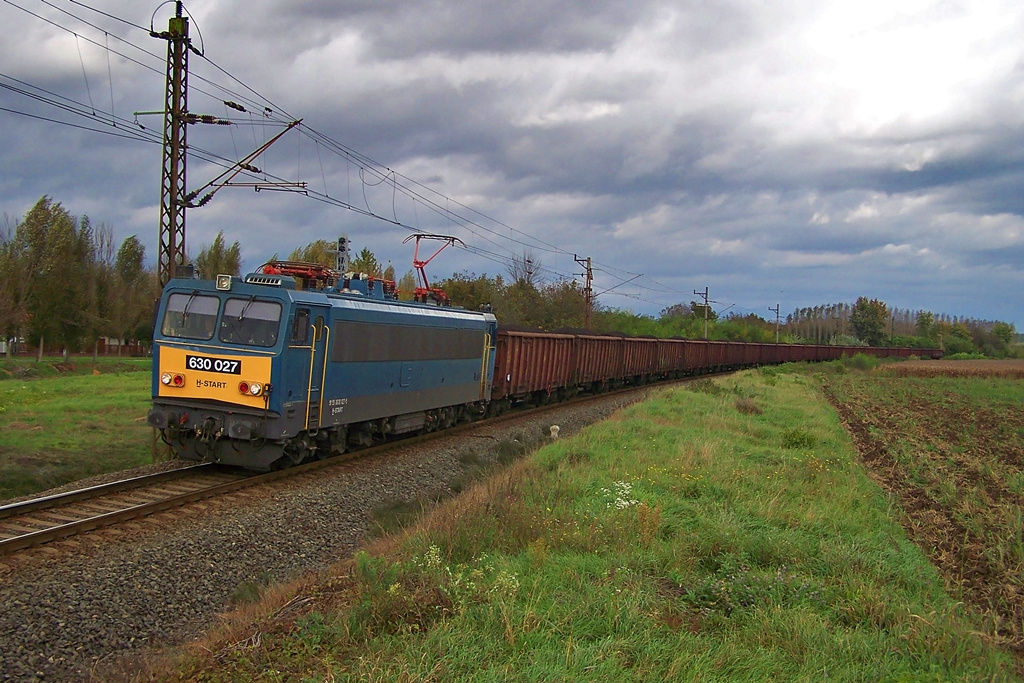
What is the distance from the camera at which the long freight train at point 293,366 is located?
11477mm

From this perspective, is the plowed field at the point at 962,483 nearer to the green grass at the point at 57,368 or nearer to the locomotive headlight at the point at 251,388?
the locomotive headlight at the point at 251,388

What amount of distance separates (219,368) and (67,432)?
881 centimetres

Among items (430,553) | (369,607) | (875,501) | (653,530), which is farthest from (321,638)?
(875,501)

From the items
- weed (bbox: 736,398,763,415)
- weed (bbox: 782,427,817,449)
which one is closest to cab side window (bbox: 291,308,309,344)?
weed (bbox: 782,427,817,449)

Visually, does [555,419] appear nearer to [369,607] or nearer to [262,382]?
[262,382]

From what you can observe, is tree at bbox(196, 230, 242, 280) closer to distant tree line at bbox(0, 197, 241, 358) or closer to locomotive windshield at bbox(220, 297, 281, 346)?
distant tree line at bbox(0, 197, 241, 358)

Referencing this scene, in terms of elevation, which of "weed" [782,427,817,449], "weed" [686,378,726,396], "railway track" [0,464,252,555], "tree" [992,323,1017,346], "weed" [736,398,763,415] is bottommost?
"railway track" [0,464,252,555]

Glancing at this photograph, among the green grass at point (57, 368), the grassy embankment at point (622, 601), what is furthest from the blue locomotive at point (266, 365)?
the green grass at point (57, 368)

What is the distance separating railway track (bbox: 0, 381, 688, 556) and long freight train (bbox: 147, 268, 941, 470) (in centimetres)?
33

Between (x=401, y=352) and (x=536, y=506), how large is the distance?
6.61m

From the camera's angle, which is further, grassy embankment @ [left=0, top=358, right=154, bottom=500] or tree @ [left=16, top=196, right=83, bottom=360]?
tree @ [left=16, top=196, right=83, bottom=360]

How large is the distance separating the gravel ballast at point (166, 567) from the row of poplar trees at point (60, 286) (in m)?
36.3

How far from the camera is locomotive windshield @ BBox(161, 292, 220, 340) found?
1185 cm

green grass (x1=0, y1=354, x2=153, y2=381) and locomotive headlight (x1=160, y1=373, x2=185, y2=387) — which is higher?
locomotive headlight (x1=160, y1=373, x2=185, y2=387)
